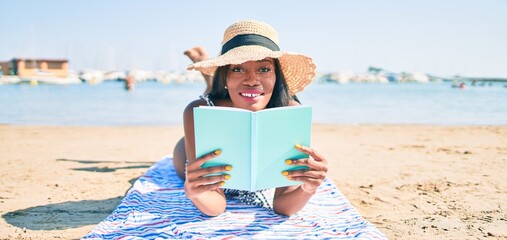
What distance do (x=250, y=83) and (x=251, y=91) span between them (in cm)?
5

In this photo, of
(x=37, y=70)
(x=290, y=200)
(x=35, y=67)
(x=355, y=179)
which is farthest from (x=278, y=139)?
(x=35, y=67)

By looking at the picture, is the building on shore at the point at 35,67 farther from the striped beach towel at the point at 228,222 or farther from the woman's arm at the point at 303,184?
the woman's arm at the point at 303,184

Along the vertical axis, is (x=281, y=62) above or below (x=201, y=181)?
above

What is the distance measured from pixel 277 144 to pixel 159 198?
65.9 inches

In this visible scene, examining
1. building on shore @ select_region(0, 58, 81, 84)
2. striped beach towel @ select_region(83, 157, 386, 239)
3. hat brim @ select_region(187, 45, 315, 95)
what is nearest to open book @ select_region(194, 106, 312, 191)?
hat brim @ select_region(187, 45, 315, 95)

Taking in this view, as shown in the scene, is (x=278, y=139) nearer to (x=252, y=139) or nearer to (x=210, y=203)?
(x=252, y=139)

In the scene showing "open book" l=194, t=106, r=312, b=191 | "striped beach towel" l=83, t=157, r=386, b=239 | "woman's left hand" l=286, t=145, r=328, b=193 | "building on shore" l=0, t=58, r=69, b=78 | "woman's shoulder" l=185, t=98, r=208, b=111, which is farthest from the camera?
"building on shore" l=0, t=58, r=69, b=78

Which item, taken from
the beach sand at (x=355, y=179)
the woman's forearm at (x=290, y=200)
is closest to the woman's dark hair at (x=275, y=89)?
the woman's forearm at (x=290, y=200)

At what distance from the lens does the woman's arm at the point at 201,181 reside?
6.28 feet

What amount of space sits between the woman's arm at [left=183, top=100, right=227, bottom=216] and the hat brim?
1.49 feet

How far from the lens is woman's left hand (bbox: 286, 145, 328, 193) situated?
77.6 inches

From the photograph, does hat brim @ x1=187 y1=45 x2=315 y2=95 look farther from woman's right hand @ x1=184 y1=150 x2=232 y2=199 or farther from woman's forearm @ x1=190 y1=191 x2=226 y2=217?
woman's forearm @ x1=190 y1=191 x2=226 y2=217

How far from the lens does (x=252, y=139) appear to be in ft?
6.04

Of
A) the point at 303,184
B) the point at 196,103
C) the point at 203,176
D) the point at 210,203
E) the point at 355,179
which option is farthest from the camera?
the point at 355,179
